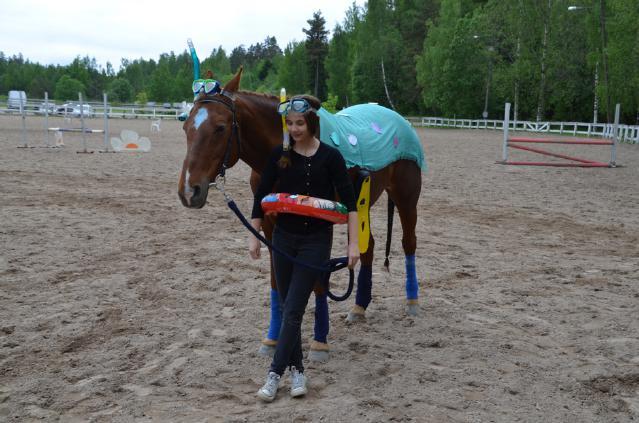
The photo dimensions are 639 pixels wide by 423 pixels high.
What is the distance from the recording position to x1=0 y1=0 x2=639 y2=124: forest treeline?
31938 mm

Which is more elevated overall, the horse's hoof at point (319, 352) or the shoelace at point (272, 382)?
the shoelace at point (272, 382)

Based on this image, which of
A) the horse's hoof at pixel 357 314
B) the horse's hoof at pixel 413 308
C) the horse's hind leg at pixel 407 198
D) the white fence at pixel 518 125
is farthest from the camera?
the white fence at pixel 518 125

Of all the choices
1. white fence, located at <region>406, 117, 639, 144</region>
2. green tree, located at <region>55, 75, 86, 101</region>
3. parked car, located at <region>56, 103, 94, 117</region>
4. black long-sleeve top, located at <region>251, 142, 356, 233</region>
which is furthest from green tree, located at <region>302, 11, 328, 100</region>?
black long-sleeve top, located at <region>251, 142, 356, 233</region>

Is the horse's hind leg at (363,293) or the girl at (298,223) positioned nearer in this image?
the girl at (298,223)

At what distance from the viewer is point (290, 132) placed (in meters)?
3.16

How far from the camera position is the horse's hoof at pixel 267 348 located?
3863mm

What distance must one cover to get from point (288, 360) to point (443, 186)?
9.52 meters

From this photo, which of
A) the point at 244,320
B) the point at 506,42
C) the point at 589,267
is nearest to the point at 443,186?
the point at 589,267

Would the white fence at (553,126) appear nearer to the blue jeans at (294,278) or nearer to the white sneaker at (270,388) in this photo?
the blue jeans at (294,278)

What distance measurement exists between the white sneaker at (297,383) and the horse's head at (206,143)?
115 cm

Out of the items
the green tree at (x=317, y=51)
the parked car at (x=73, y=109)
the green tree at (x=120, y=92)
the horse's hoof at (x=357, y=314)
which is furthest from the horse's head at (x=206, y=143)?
the green tree at (x=120, y=92)

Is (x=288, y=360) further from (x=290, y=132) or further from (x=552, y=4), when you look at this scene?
(x=552, y=4)

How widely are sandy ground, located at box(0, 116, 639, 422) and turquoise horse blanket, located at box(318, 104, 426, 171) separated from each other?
133 centimetres

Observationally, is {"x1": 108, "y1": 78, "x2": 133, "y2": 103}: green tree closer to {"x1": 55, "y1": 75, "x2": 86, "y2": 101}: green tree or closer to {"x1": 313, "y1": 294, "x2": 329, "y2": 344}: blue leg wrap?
{"x1": 55, "y1": 75, "x2": 86, "y2": 101}: green tree
